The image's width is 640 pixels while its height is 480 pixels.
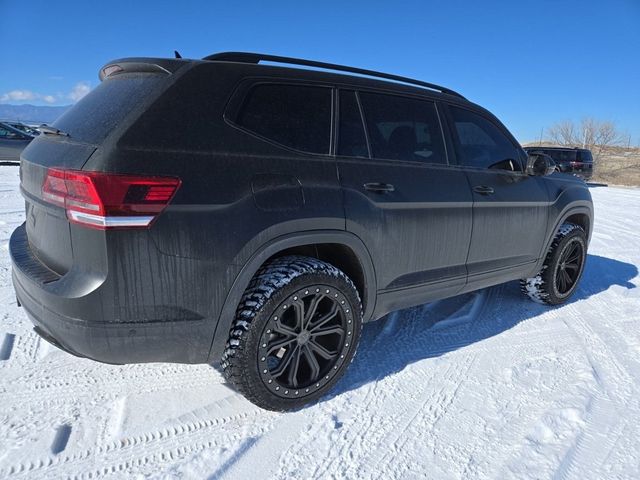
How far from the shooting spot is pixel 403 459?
2.15 meters

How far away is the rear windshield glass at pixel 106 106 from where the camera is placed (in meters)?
2.06

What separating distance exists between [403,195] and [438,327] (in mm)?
1347

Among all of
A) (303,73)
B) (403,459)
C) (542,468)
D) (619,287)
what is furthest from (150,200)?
(619,287)

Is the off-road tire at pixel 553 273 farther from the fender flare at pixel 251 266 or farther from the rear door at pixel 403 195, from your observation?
the fender flare at pixel 251 266

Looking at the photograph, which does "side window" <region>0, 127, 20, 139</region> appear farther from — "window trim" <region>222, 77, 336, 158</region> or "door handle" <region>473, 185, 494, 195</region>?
"door handle" <region>473, 185, 494, 195</region>

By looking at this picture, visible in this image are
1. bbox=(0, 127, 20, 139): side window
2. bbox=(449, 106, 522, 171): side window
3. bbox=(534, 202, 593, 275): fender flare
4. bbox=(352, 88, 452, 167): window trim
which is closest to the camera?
bbox=(352, 88, 452, 167): window trim

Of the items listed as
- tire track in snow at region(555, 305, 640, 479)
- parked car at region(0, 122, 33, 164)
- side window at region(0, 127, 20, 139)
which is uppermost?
tire track in snow at region(555, 305, 640, 479)

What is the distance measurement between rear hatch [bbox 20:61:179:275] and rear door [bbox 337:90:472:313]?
108 cm

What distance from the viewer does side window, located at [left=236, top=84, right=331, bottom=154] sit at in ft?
7.57

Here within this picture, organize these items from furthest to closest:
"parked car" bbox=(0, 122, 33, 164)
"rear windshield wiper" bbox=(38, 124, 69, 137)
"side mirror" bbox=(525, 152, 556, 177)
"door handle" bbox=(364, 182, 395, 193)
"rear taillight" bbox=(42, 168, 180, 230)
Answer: "parked car" bbox=(0, 122, 33, 164), "side mirror" bbox=(525, 152, 556, 177), "door handle" bbox=(364, 182, 395, 193), "rear windshield wiper" bbox=(38, 124, 69, 137), "rear taillight" bbox=(42, 168, 180, 230)

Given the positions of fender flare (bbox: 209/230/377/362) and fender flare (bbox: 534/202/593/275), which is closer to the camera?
fender flare (bbox: 209/230/377/362)

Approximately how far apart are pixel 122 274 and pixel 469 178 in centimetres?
241

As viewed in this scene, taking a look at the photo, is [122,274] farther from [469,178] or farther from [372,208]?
[469,178]

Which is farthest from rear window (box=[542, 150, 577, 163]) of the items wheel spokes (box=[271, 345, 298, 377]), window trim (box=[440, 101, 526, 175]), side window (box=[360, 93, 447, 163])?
wheel spokes (box=[271, 345, 298, 377])
